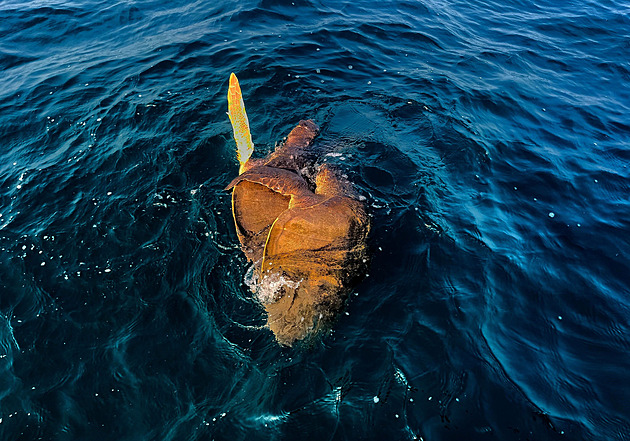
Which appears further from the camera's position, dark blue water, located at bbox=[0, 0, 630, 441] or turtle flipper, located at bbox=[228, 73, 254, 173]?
turtle flipper, located at bbox=[228, 73, 254, 173]

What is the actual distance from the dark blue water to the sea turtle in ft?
1.06

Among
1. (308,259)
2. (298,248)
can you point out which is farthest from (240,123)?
(308,259)

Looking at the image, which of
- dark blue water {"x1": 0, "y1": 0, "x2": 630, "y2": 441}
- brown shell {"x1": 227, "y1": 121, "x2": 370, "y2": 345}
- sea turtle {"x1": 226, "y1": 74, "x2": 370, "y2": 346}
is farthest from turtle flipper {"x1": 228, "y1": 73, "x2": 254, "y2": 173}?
brown shell {"x1": 227, "y1": 121, "x2": 370, "y2": 345}

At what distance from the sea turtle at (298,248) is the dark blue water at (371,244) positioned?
0.32 meters

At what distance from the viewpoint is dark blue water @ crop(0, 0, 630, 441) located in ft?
13.8

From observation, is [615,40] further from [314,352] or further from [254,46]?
[314,352]

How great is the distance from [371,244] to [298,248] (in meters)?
1.62

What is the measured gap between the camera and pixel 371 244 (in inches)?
231

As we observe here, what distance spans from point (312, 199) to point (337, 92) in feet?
18.2

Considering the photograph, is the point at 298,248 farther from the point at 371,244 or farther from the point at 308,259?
the point at 371,244

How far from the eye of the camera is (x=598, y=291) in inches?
216

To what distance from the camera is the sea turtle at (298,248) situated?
15.3 ft

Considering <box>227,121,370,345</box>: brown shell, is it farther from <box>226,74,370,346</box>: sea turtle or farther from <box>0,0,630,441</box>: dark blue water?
<box>0,0,630,441</box>: dark blue water

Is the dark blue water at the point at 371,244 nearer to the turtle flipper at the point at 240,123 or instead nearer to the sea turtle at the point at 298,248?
the sea turtle at the point at 298,248
